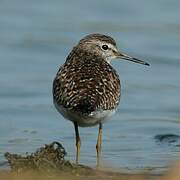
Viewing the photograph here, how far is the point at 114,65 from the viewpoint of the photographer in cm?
1448

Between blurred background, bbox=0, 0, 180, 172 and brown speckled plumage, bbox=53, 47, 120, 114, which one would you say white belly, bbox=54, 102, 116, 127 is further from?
blurred background, bbox=0, 0, 180, 172

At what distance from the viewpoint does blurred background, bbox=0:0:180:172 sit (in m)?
10.9

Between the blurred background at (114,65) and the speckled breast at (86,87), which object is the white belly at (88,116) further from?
the blurred background at (114,65)

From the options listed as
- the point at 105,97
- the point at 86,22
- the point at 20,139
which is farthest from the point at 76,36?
the point at 105,97

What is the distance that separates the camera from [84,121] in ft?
31.4

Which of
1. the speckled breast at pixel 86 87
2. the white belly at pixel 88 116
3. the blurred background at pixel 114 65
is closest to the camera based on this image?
the speckled breast at pixel 86 87

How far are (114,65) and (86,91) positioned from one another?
513 cm

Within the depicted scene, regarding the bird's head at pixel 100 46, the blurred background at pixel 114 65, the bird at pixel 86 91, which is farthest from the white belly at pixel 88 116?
the bird's head at pixel 100 46

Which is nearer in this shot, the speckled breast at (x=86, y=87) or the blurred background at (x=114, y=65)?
the speckled breast at (x=86, y=87)

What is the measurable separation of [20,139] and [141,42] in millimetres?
4924

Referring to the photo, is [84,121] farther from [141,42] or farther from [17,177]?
[141,42]

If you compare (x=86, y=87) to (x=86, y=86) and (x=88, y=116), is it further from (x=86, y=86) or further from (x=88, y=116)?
(x=88, y=116)

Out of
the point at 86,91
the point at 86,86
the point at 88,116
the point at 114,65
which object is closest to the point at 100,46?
the point at 86,86

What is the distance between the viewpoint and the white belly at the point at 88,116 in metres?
9.37
